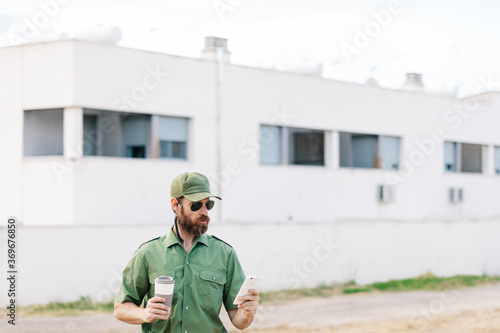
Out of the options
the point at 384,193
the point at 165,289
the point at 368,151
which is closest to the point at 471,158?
the point at 368,151

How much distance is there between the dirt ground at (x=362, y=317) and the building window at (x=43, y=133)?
19.8 ft

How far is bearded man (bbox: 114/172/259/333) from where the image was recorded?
3.96 m

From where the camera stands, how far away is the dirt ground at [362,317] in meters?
12.3

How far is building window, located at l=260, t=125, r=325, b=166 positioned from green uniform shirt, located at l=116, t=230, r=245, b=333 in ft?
54.8

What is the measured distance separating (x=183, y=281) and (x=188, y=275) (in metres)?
0.05

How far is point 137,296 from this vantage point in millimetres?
4039

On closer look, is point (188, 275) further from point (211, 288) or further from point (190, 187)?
point (190, 187)

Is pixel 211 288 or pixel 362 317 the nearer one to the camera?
pixel 211 288

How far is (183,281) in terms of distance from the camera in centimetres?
400

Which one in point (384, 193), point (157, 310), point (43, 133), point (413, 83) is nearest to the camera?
point (157, 310)

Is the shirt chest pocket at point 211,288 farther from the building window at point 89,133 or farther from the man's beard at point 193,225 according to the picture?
the building window at point 89,133

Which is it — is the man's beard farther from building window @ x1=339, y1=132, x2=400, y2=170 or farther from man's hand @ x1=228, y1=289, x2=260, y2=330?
building window @ x1=339, y1=132, x2=400, y2=170

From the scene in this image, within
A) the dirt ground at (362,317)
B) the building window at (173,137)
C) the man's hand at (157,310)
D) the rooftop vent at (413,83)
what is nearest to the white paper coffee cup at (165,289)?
the man's hand at (157,310)

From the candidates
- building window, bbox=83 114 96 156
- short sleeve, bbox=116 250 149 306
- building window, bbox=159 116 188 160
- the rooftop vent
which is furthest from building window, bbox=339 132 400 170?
short sleeve, bbox=116 250 149 306
